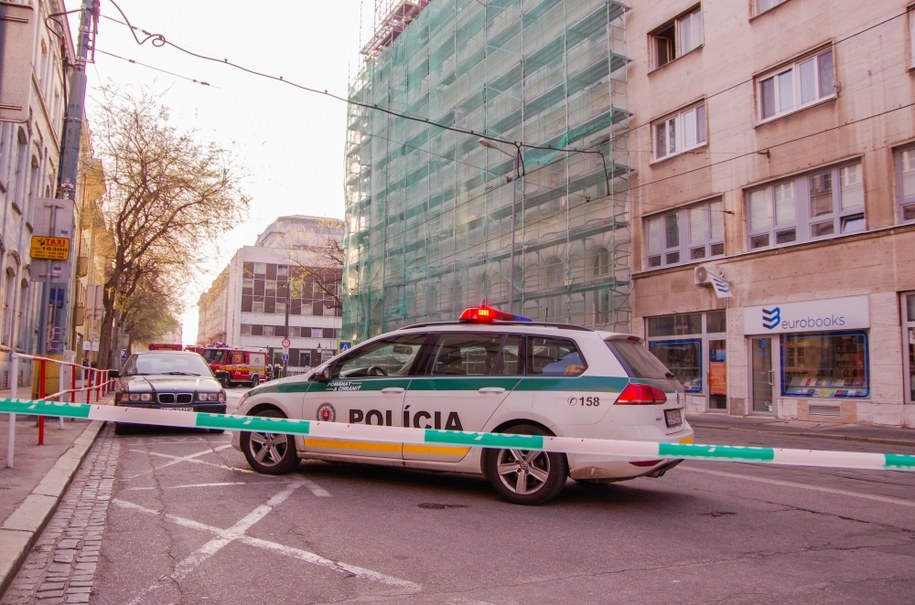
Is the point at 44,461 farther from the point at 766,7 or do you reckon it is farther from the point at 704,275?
the point at 766,7

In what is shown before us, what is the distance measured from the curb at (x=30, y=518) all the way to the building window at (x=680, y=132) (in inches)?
746

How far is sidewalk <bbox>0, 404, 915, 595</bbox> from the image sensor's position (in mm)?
4648

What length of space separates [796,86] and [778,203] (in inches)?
117

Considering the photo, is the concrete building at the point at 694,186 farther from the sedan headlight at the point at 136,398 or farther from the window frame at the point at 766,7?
the sedan headlight at the point at 136,398

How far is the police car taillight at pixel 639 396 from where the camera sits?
6.20 metres

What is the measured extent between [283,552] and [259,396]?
345cm

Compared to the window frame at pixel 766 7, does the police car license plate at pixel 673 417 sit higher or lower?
lower

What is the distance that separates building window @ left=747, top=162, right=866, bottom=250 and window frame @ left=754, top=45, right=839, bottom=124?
1.81 m

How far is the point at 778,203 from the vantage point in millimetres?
19484

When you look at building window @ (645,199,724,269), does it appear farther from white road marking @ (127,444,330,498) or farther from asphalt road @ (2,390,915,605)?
white road marking @ (127,444,330,498)

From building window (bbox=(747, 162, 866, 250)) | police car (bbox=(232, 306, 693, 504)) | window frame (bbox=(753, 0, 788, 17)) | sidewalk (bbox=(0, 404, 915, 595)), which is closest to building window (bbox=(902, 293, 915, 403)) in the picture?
sidewalk (bbox=(0, 404, 915, 595))

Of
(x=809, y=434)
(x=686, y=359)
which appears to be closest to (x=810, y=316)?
(x=809, y=434)

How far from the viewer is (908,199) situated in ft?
54.1

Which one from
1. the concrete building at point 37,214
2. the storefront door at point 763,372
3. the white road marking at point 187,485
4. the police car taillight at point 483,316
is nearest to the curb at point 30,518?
the white road marking at point 187,485
